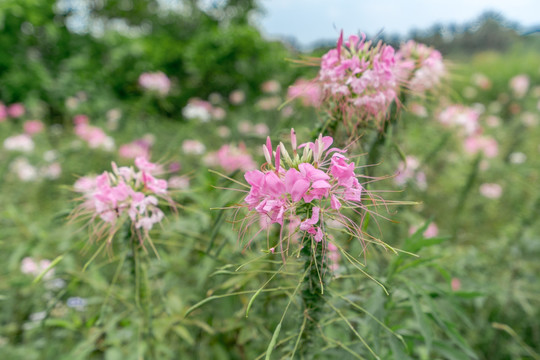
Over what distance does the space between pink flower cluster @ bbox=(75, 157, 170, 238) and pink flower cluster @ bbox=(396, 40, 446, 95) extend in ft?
2.16

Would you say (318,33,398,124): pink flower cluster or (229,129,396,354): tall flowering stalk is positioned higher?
(318,33,398,124): pink flower cluster

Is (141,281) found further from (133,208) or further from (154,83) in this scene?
(154,83)

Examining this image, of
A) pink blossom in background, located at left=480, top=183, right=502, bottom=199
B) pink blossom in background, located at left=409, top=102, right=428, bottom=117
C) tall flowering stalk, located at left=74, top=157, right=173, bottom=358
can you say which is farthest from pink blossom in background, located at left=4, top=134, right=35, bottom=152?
pink blossom in background, located at left=480, top=183, right=502, bottom=199

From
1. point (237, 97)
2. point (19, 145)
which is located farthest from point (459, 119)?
point (19, 145)

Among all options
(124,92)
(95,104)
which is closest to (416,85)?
(95,104)

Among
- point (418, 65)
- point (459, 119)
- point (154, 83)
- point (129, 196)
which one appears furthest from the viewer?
point (154, 83)

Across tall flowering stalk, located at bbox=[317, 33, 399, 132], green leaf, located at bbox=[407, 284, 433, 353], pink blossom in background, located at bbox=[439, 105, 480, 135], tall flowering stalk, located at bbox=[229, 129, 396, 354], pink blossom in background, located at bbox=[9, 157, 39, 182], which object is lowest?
pink blossom in background, located at bbox=[9, 157, 39, 182]

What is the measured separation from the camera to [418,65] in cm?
96

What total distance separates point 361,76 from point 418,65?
11.1 inches

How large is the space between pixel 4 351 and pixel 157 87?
1.82 m

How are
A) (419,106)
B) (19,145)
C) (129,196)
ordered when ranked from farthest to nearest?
1. (19,145)
2. (419,106)
3. (129,196)

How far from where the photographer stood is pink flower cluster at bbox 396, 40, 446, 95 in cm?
94

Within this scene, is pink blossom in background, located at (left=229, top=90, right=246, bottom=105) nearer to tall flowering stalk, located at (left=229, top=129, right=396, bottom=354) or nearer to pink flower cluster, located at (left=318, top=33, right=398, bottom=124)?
pink flower cluster, located at (left=318, top=33, right=398, bottom=124)

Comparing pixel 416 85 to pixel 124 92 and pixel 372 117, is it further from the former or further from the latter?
pixel 124 92
